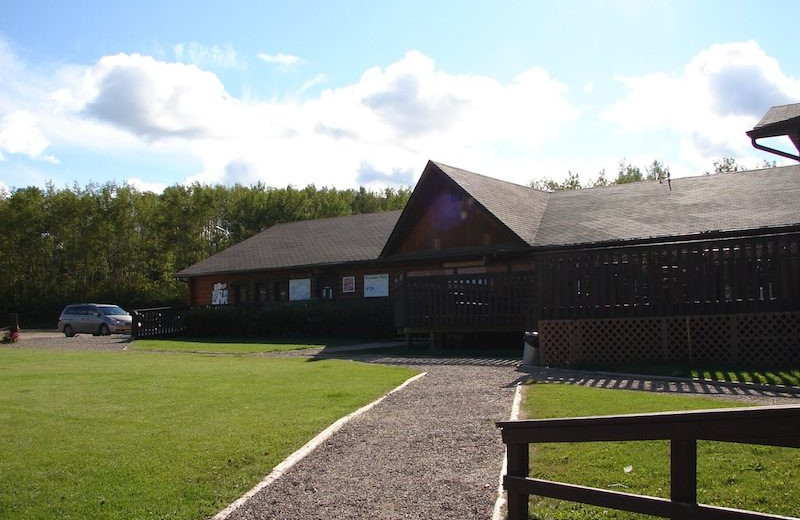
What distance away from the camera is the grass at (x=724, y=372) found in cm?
1220

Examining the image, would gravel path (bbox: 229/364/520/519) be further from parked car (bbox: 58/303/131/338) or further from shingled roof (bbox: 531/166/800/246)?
parked car (bbox: 58/303/131/338)

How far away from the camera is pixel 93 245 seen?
184 feet

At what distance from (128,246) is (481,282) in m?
43.8

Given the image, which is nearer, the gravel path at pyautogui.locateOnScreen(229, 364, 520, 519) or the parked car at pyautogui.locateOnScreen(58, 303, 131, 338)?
the gravel path at pyautogui.locateOnScreen(229, 364, 520, 519)

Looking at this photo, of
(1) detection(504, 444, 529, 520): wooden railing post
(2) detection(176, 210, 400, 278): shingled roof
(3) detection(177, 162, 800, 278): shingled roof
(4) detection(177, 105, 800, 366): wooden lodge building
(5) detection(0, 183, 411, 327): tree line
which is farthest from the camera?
(5) detection(0, 183, 411, 327): tree line

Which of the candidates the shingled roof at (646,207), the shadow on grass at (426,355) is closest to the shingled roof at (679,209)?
the shingled roof at (646,207)

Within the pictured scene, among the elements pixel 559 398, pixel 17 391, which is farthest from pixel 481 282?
pixel 17 391

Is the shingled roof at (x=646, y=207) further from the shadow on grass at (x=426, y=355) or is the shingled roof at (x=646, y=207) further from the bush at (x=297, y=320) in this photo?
the bush at (x=297, y=320)

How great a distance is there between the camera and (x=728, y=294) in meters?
14.8

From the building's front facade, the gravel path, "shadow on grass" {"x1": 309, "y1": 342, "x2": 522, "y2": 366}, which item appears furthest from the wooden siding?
the gravel path

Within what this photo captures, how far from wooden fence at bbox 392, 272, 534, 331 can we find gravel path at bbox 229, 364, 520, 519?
9187 mm

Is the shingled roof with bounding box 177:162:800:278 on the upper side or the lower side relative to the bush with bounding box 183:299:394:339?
upper

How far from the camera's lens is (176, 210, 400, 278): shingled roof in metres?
32.2

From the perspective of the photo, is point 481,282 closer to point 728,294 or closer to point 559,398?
point 728,294
